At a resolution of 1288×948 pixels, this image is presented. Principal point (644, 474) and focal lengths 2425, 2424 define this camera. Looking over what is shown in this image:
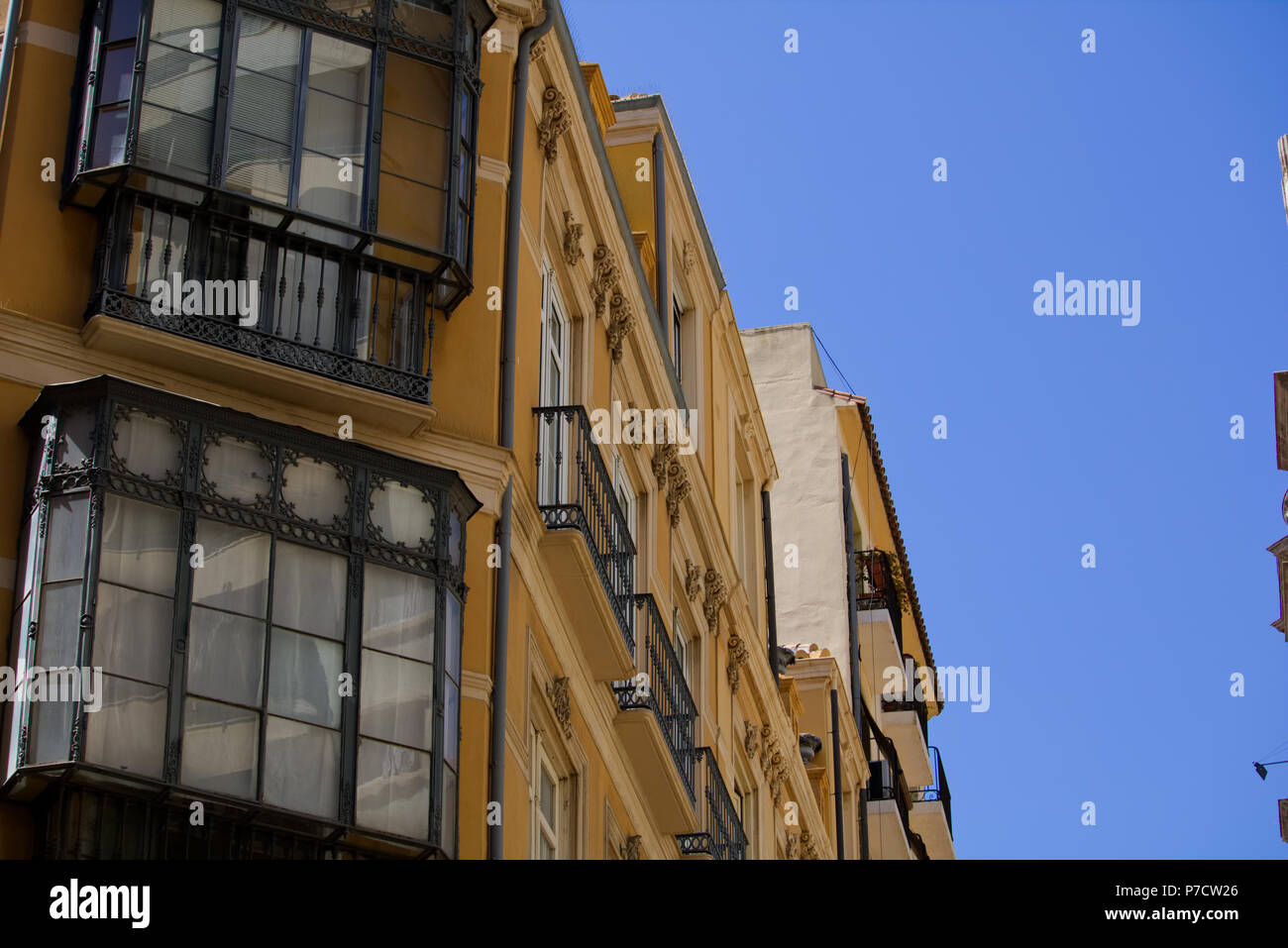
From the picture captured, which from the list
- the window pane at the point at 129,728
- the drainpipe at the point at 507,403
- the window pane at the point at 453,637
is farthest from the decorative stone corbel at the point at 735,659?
the window pane at the point at 129,728

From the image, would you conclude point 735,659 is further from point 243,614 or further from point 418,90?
point 243,614

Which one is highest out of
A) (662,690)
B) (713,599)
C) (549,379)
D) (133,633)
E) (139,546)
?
(549,379)

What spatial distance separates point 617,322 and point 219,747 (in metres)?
9.38

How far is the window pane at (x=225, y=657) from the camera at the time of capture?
14188mm

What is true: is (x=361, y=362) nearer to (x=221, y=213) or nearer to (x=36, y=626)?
(x=221, y=213)

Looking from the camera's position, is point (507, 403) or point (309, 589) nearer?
point (309, 589)

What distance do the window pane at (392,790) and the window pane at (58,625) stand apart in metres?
1.93

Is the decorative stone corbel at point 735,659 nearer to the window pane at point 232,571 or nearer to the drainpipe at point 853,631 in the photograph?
the drainpipe at point 853,631

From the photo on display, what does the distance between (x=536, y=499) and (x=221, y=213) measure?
11.9ft

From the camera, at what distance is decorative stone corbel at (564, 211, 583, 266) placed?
21016 mm

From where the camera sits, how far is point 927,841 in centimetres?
4412

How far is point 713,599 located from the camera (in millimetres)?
26844

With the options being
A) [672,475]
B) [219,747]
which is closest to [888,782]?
[672,475]
